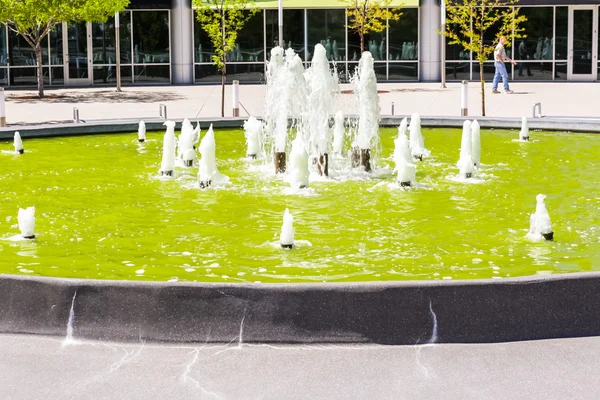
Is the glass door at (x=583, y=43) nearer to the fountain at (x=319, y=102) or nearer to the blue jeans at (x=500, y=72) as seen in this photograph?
the blue jeans at (x=500, y=72)

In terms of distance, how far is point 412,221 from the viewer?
40.1 ft

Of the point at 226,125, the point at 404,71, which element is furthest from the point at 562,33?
the point at 226,125

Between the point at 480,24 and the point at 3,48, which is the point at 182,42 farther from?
the point at 480,24

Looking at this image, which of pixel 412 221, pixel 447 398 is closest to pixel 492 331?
pixel 447 398

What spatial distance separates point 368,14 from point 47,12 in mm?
11441

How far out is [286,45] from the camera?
41.1m

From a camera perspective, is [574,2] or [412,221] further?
[574,2]

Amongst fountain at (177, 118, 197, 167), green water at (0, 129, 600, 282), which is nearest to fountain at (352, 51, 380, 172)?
green water at (0, 129, 600, 282)

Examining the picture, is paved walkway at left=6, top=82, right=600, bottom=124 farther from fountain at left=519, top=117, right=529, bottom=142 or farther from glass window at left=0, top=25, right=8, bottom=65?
fountain at left=519, top=117, right=529, bottom=142

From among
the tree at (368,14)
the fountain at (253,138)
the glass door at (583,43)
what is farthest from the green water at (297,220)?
the glass door at (583,43)

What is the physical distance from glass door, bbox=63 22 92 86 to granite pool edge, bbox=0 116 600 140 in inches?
690

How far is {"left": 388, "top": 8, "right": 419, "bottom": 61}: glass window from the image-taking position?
40875mm

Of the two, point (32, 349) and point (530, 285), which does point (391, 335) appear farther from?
point (32, 349)

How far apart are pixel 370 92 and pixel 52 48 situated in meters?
25.5
